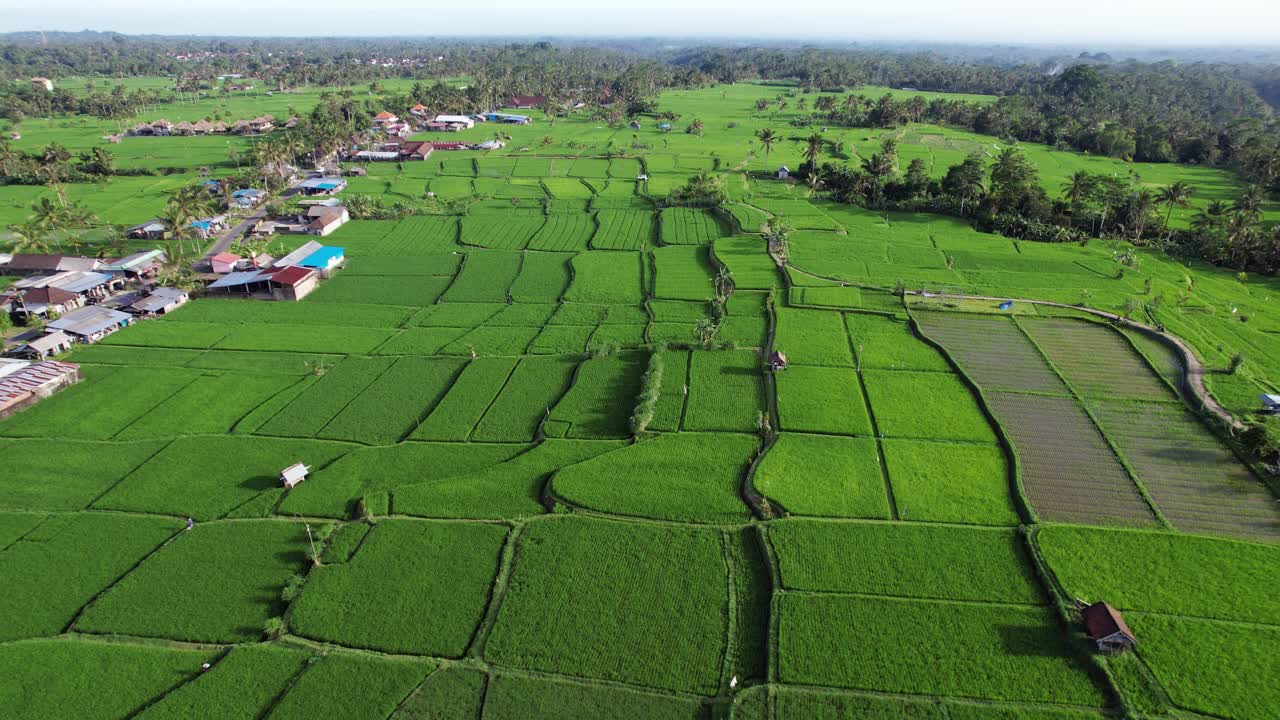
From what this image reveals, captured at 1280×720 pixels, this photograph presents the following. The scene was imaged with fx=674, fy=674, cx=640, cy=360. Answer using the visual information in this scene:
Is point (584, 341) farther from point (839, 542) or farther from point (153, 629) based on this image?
point (153, 629)

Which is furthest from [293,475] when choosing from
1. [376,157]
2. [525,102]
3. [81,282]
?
[525,102]

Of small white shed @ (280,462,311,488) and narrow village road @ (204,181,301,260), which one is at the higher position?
narrow village road @ (204,181,301,260)

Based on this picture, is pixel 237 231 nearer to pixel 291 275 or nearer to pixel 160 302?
pixel 160 302

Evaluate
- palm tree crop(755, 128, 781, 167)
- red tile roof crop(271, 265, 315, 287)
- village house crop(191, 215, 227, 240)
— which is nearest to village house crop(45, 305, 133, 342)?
red tile roof crop(271, 265, 315, 287)

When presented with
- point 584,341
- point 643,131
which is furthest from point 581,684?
point 643,131

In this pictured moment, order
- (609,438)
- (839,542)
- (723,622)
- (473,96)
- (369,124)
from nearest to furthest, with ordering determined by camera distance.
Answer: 1. (723,622)
2. (839,542)
3. (609,438)
4. (369,124)
5. (473,96)

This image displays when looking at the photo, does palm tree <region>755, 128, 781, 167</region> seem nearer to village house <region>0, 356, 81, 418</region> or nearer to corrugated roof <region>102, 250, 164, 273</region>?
corrugated roof <region>102, 250, 164, 273</region>
